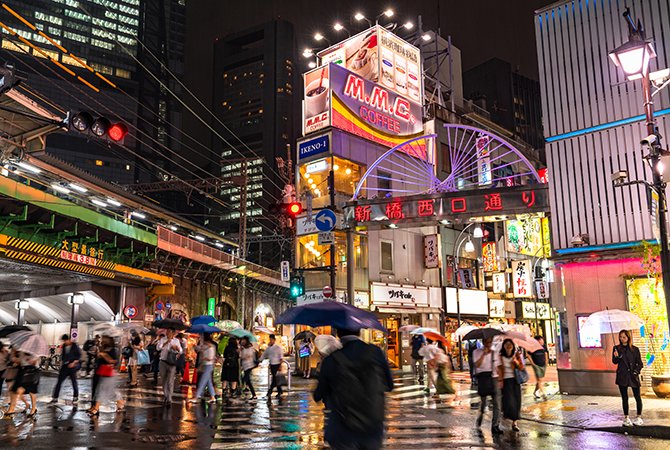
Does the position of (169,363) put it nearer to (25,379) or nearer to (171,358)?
(171,358)

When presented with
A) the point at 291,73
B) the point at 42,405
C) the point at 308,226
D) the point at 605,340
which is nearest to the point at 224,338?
the point at 308,226

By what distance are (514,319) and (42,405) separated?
3460cm

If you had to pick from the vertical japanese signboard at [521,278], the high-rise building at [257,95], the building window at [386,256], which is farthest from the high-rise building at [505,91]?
the building window at [386,256]

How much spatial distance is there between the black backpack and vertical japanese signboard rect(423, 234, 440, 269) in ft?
98.4

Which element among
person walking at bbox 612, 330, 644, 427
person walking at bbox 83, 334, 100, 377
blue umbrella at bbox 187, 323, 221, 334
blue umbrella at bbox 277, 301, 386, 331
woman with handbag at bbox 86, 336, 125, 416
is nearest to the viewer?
blue umbrella at bbox 277, 301, 386, 331

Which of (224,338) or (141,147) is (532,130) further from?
(224,338)

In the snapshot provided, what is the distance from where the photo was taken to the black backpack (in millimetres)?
5004

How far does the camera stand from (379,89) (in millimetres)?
35812

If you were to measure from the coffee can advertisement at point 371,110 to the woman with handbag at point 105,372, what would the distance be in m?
21.1

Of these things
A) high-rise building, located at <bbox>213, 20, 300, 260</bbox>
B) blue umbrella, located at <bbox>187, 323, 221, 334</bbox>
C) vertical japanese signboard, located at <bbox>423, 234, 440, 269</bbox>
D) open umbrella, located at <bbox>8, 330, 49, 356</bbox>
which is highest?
high-rise building, located at <bbox>213, 20, 300, 260</bbox>

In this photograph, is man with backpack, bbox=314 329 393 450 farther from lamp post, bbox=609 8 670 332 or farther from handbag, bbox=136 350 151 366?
handbag, bbox=136 350 151 366

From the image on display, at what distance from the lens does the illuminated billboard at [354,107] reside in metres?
32.4

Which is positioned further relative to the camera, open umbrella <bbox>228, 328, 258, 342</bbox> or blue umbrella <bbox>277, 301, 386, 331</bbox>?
open umbrella <bbox>228, 328, 258, 342</bbox>

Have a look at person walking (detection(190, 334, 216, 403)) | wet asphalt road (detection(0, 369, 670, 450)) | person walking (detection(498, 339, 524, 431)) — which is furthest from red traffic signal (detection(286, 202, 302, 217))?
person walking (detection(498, 339, 524, 431))
